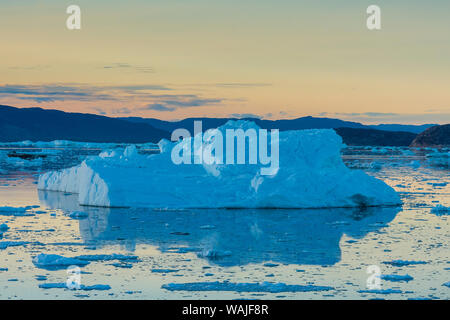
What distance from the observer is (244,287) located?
7082 mm

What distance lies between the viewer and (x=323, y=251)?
9336 millimetres

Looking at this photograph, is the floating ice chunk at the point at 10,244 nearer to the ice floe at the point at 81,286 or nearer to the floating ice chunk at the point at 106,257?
the floating ice chunk at the point at 106,257

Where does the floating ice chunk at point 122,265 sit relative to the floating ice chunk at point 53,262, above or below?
below

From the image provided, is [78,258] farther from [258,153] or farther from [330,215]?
[258,153]

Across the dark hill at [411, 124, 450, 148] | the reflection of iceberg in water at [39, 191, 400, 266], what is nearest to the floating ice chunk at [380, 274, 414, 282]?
the reflection of iceberg in water at [39, 191, 400, 266]

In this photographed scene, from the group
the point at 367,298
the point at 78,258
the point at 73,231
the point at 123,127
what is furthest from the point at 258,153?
the point at 123,127

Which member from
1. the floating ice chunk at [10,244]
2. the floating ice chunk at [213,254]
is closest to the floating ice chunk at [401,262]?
the floating ice chunk at [213,254]

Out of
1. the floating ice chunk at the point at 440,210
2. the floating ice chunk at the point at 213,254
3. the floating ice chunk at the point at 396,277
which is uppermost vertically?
the floating ice chunk at the point at 440,210

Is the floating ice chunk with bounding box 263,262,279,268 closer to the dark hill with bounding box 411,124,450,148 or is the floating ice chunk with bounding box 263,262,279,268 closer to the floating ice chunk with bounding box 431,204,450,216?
the floating ice chunk with bounding box 431,204,450,216

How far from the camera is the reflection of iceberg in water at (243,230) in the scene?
9.23 m

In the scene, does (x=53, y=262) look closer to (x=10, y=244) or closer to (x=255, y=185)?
(x=10, y=244)

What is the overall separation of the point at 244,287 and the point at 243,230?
4.24 m

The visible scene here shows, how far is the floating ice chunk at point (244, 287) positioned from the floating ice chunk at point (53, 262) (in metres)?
1.82

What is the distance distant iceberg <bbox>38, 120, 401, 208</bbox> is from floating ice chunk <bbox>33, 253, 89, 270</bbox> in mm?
6379
